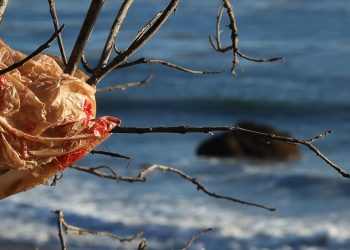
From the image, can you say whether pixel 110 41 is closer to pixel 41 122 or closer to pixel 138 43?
pixel 138 43

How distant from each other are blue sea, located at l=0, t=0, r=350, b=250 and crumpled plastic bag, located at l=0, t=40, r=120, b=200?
2.76 meters

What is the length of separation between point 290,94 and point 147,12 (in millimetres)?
8931

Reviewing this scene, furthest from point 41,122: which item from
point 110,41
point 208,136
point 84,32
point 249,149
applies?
point 208,136

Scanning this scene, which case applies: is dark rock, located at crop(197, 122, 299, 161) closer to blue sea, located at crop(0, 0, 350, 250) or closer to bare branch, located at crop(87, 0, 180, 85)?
blue sea, located at crop(0, 0, 350, 250)

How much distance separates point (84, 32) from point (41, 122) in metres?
0.29

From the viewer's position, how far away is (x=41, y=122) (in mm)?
2270

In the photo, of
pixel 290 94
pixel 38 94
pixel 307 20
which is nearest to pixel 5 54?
pixel 38 94

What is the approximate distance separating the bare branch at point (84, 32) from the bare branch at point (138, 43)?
2.4 inches

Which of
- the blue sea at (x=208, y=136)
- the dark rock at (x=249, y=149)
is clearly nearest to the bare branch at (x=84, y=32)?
the blue sea at (x=208, y=136)

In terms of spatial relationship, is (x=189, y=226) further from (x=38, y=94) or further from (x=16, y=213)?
(x=38, y=94)

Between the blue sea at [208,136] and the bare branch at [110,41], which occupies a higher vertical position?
the bare branch at [110,41]

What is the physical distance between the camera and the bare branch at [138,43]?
248 centimetres

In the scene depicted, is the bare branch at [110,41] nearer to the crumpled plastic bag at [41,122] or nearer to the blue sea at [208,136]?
the crumpled plastic bag at [41,122]

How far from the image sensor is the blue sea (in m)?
9.59
